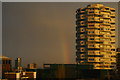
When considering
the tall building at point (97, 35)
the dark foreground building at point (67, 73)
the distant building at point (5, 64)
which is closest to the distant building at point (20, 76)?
the dark foreground building at point (67, 73)

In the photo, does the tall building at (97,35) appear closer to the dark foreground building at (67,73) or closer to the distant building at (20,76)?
the distant building at (20,76)

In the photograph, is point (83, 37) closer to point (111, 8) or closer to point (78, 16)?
point (78, 16)

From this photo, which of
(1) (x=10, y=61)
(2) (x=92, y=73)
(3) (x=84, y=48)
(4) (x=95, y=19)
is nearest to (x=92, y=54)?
(3) (x=84, y=48)

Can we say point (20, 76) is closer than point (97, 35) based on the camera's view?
Yes

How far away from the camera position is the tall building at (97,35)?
237 feet

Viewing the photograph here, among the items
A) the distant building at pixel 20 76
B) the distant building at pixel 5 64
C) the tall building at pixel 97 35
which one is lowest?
the distant building at pixel 20 76

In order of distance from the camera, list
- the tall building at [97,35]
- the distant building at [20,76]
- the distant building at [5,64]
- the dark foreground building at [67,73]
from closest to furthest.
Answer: the dark foreground building at [67,73] < the distant building at [20,76] < the tall building at [97,35] < the distant building at [5,64]

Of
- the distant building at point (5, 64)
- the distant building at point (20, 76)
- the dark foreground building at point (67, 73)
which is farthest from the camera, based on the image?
the distant building at point (5, 64)

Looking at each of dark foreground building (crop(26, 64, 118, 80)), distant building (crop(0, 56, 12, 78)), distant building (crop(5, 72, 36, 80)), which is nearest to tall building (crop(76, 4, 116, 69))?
distant building (crop(5, 72, 36, 80))

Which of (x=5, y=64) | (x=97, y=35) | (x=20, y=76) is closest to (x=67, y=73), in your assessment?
(x=20, y=76)

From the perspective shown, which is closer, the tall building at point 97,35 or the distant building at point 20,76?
the distant building at point 20,76

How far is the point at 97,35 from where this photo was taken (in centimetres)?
7500

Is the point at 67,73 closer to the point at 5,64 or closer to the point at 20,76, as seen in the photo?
the point at 20,76

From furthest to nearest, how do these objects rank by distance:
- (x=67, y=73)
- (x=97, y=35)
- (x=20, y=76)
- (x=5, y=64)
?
(x=5, y=64) → (x=97, y=35) → (x=20, y=76) → (x=67, y=73)
